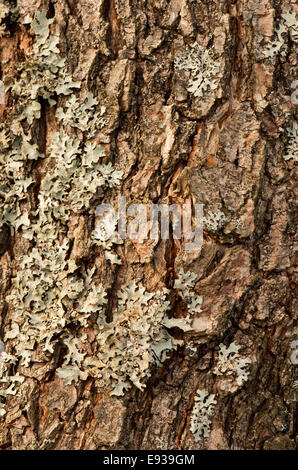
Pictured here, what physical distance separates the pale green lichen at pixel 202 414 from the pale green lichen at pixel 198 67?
1.10 m

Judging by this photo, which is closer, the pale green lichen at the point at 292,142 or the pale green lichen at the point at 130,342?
the pale green lichen at the point at 130,342

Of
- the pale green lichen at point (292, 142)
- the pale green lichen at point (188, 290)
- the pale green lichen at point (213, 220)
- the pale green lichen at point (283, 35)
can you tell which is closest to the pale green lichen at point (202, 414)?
the pale green lichen at point (188, 290)

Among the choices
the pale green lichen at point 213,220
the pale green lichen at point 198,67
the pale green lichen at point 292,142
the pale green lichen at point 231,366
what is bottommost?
the pale green lichen at point 231,366

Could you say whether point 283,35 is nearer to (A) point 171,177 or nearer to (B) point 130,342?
(A) point 171,177

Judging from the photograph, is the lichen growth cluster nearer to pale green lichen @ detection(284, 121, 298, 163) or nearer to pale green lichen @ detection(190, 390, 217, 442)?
pale green lichen @ detection(190, 390, 217, 442)

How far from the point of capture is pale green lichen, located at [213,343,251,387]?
70.7 inches

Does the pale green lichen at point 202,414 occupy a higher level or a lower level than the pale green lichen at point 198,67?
lower

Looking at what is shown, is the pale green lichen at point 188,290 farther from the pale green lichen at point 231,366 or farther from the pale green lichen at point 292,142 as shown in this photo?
the pale green lichen at point 292,142

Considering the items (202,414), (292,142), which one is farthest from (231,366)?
(292,142)

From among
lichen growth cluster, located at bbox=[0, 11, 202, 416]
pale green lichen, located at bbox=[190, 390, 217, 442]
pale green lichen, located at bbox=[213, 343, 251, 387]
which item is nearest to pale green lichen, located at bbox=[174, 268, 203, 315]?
lichen growth cluster, located at bbox=[0, 11, 202, 416]

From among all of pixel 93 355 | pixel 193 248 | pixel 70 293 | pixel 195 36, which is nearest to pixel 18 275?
pixel 70 293

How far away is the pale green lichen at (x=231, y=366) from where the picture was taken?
1796 mm

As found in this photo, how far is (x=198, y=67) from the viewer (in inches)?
68.7

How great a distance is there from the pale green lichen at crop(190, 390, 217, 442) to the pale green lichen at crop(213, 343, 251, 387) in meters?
0.10
